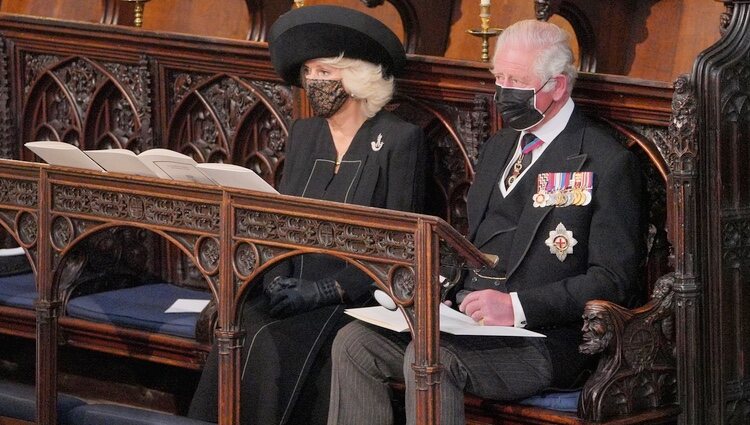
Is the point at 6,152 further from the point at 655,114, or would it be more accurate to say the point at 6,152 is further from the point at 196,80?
the point at 655,114

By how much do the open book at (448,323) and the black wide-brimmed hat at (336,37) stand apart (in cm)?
98

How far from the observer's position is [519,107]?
474 cm

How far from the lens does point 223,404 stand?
4.58m

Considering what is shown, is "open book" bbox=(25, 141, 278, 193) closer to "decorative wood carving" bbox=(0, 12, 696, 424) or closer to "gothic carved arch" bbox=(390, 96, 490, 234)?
"decorative wood carving" bbox=(0, 12, 696, 424)

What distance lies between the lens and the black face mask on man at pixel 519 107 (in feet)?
15.5

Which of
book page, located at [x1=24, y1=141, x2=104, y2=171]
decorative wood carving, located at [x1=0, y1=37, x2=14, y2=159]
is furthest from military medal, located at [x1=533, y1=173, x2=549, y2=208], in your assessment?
decorative wood carving, located at [x1=0, y1=37, x2=14, y2=159]

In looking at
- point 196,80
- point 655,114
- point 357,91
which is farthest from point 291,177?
point 655,114

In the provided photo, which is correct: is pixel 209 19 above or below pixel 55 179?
above

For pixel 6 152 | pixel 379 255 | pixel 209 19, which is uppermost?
pixel 209 19

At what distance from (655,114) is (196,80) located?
209 cm

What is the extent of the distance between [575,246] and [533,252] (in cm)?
14

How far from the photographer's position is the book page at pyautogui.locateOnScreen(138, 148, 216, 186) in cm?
475

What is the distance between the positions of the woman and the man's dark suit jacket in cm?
52

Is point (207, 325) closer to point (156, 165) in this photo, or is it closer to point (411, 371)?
point (156, 165)
